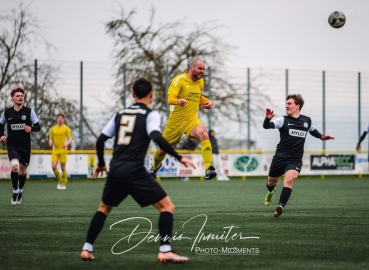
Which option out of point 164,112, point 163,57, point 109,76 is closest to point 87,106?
point 109,76

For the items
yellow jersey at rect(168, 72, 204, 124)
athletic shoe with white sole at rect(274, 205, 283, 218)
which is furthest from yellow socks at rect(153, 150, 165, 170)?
athletic shoe with white sole at rect(274, 205, 283, 218)

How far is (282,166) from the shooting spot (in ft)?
43.3

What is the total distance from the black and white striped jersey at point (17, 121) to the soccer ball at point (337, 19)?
7.92m

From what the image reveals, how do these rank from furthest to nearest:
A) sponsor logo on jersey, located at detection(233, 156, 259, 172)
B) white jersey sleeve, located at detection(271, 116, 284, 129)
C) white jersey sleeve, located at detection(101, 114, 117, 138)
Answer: sponsor logo on jersey, located at detection(233, 156, 259, 172) < white jersey sleeve, located at detection(271, 116, 284, 129) < white jersey sleeve, located at detection(101, 114, 117, 138)

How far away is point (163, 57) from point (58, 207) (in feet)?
82.9

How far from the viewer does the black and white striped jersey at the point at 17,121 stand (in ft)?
49.7

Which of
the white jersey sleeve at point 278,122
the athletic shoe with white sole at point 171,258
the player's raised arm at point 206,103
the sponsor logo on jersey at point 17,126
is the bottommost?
the athletic shoe with white sole at point 171,258

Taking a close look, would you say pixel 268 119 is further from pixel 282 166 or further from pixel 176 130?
pixel 176 130

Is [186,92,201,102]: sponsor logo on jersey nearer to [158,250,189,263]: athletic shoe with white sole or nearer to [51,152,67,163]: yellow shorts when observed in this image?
[158,250,189,263]: athletic shoe with white sole

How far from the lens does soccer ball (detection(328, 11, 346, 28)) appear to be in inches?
719

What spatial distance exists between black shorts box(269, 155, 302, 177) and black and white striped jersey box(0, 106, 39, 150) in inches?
204

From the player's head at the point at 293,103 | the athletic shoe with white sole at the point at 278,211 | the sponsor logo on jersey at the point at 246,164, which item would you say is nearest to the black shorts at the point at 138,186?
the athletic shoe with white sole at the point at 278,211

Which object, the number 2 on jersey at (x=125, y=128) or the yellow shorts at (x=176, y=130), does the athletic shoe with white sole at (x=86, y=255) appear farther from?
the yellow shorts at (x=176, y=130)

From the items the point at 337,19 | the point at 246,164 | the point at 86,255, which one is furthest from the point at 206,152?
the point at 246,164
